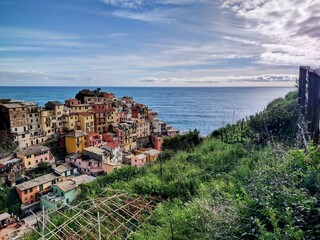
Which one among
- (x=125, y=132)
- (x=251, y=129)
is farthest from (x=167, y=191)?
(x=125, y=132)

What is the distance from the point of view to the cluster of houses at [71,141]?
1762 centimetres

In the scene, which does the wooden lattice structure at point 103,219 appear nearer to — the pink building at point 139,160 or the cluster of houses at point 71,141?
the cluster of houses at point 71,141

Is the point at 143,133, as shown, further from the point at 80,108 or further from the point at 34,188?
the point at 34,188

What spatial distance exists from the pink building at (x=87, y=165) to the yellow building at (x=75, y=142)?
147 cm

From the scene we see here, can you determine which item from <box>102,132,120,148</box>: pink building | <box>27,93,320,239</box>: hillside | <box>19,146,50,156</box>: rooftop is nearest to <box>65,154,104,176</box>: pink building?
<box>19,146,50,156</box>: rooftop

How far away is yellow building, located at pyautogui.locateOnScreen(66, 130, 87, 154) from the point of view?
23.6 meters

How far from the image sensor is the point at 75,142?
23.5 metres

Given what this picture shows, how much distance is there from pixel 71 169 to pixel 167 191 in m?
18.6

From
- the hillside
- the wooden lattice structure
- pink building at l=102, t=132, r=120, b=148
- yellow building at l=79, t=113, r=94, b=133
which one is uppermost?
the hillside

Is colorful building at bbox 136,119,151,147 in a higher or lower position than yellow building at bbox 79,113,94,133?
lower

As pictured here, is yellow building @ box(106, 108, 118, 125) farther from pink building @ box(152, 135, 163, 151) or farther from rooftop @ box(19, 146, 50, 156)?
rooftop @ box(19, 146, 50, 156)

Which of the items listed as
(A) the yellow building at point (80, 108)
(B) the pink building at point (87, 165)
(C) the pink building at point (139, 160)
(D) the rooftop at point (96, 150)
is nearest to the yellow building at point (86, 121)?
(A) the yellow building at point (80, 108)

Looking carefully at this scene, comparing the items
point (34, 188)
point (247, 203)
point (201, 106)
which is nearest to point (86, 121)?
point (34, 188)

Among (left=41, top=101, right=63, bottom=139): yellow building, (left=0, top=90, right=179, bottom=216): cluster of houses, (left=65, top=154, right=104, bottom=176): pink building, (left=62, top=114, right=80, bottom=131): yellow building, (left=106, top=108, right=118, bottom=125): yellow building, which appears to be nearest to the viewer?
(left=0, top=90, right=179, bottom=216): cluster of houses
